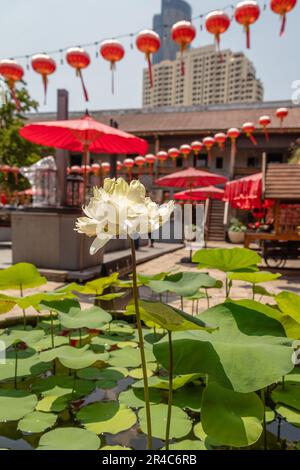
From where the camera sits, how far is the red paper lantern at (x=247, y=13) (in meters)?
4.92

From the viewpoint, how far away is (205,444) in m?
1.03

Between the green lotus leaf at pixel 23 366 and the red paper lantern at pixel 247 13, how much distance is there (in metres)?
4.91

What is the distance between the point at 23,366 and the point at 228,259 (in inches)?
39.3

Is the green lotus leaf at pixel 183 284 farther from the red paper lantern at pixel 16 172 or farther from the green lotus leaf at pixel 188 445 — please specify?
the red paper lantern at pixel 16 172

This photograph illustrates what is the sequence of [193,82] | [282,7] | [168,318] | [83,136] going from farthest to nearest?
[193,82]
[83,136]
[282,7]
[168,318]

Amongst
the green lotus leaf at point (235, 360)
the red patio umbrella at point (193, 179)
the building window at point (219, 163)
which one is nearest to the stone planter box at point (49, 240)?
the red patio umbrella at point (193, 179)

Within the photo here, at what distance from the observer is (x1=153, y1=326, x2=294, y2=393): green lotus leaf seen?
2.37 feet

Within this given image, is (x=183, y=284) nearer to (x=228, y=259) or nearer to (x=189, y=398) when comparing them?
(x=228, y=259)

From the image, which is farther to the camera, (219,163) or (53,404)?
(219,163)

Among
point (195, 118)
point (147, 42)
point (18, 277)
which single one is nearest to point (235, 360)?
point (18, 277)

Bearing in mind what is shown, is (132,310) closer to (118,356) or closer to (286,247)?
(118,356)

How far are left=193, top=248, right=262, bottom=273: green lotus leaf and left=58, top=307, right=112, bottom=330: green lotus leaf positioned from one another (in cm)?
49

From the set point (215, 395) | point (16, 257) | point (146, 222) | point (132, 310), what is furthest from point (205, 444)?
point (16, 257)

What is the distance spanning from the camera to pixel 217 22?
5.25 meters
